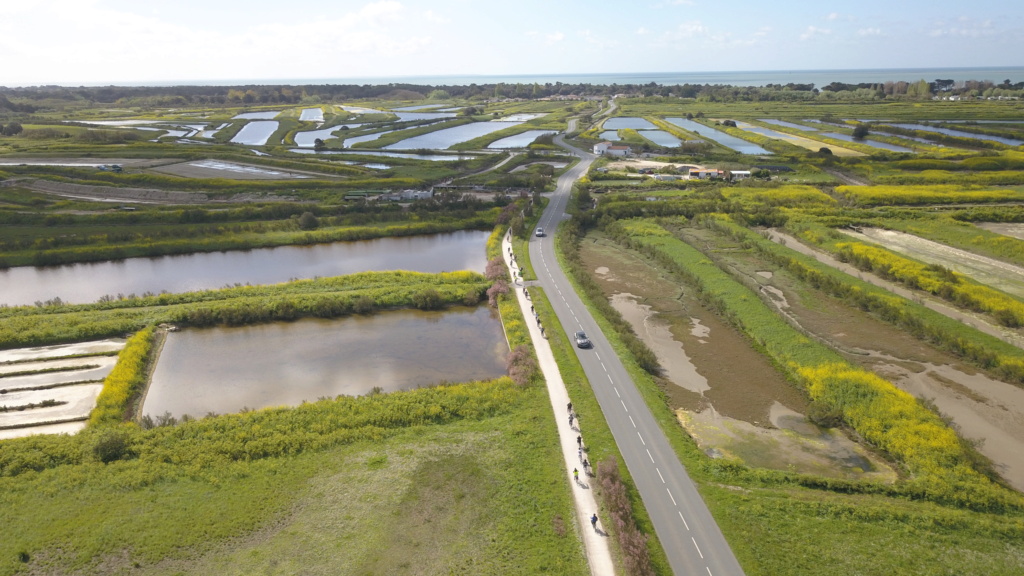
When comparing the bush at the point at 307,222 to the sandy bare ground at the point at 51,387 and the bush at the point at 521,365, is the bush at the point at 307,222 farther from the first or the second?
the bush at the point at 521,365

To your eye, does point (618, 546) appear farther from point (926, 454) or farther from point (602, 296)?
point (602, 296)

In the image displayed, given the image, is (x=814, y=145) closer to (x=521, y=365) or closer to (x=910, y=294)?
(x=910, y=294)

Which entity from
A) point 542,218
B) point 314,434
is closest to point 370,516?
point 314,434

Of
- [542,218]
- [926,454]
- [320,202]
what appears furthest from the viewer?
[320,202]

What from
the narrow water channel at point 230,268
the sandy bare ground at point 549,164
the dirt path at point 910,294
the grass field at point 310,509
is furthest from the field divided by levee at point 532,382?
the sandy bare ground at point 549,164

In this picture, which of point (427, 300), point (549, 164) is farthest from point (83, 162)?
point (427, 300)

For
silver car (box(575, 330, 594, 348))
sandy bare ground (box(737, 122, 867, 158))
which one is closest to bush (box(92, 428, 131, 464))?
silver car (box(575, 330, 594, 348))
